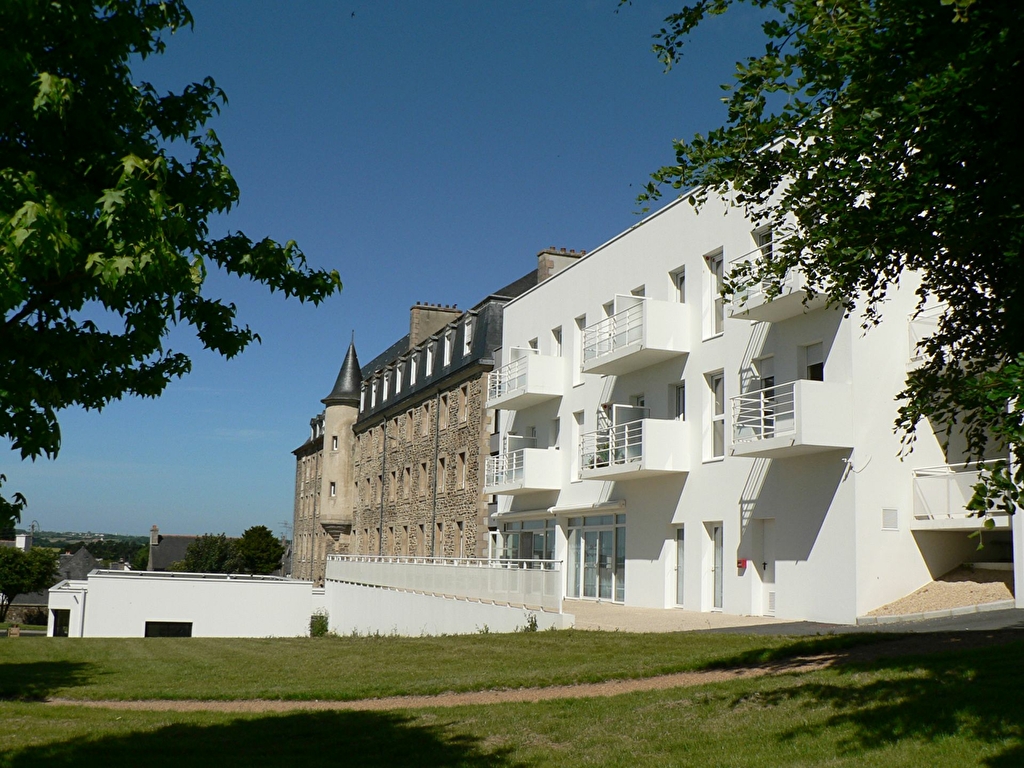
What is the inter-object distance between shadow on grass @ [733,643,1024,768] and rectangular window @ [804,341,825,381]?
1003 cm

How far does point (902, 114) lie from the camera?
8.36 metres

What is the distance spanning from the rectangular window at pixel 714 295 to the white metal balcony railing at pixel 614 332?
5.24 ft

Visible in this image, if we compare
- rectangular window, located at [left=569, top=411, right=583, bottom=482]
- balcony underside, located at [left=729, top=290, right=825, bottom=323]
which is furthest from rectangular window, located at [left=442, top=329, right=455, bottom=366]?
balcony underside, located at [left=729, top=290, right=825, bottom=323]

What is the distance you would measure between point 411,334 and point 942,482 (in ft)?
105

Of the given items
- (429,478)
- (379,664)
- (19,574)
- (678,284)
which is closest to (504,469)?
(678,284)

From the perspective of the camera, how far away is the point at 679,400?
82.0 feet

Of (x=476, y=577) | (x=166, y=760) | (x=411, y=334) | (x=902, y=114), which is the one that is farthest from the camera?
(x=411, y=334)

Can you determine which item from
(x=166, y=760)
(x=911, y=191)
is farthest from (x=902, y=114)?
(x=166, y=760)

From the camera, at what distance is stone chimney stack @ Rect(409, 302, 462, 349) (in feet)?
157

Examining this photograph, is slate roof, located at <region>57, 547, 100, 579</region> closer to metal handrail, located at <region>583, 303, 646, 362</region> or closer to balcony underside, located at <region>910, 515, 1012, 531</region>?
metal handrail, located at <region>583, 303, 646, 362</region>

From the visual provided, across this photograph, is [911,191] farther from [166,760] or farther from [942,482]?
[942,482]

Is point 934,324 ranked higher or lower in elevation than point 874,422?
higher

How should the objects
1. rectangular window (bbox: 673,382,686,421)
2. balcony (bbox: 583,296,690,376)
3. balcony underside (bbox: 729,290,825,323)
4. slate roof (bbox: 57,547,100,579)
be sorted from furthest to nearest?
slate roof (bbox: 57,547,100,579)
rectangular window (bbox: 673,382,686,421)
balcony (bbox: 583,296,690,376)
balcony underside (bbox: 729,290,825,323)

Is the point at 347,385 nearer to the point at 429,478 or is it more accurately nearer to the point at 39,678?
the point at 429,478
